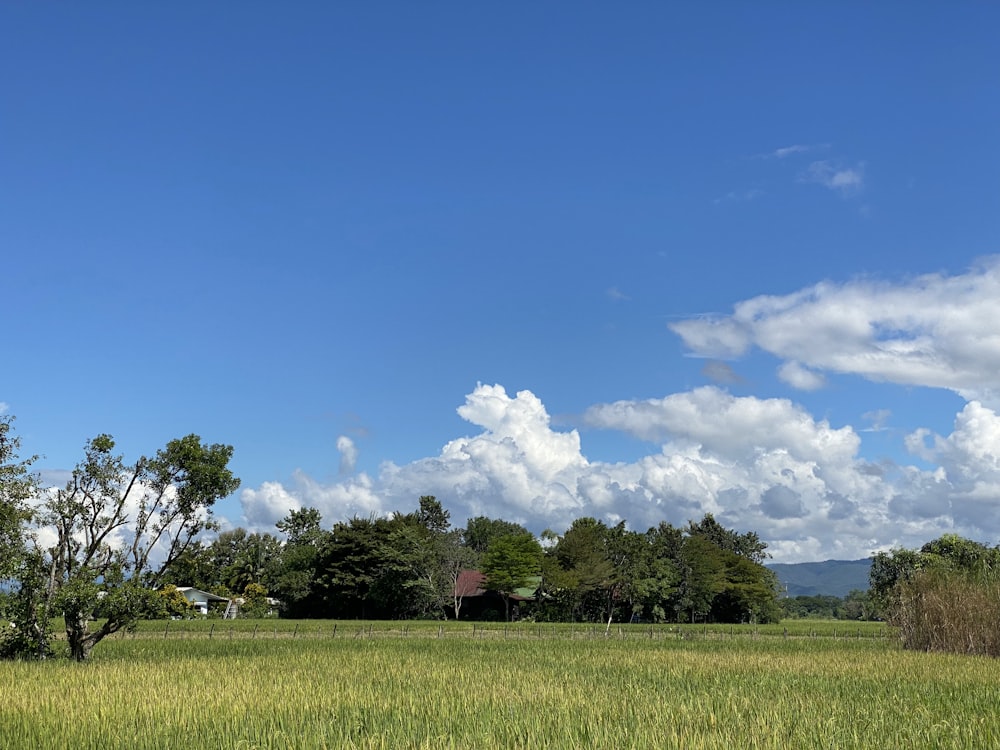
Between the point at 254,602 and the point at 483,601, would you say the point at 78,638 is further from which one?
the point at 254,602

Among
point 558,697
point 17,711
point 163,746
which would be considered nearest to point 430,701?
point 558,697

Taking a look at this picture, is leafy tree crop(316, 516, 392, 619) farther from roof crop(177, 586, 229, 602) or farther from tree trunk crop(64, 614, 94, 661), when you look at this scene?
tree trunk crop(64, 614, 94, 661)

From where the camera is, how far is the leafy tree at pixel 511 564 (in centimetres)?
7725

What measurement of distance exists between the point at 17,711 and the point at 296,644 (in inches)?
946

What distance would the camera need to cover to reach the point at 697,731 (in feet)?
37.0

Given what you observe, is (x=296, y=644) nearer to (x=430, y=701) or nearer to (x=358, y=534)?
(x=430, y=701)

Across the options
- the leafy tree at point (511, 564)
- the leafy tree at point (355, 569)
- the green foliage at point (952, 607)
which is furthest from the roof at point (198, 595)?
the green foliage at point (952, 607)

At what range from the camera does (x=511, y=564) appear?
254ft

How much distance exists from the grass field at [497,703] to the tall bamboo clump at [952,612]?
4.21m

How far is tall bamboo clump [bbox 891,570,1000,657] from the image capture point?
1183 inches

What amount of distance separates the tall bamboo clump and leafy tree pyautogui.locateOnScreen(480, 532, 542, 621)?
45894 millimetres

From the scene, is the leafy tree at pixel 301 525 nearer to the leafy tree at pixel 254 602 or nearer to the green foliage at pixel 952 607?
the leafy tree at pixel 254 602

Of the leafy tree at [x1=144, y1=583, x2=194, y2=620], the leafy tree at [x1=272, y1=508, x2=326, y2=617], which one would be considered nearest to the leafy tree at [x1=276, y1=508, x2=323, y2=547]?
the leafy tree at [x1=272, y1=508, x2=326, y2=617]

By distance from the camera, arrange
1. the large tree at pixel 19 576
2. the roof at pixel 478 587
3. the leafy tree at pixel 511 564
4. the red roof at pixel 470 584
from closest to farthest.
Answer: the large tree at pixel 19 576, the leafy tree at pixel 511 564, the roof at pixel 478 587, the red roof at pixel 470 584
